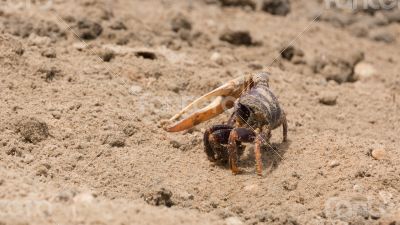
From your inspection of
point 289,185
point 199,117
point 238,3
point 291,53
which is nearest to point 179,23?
point 291,53

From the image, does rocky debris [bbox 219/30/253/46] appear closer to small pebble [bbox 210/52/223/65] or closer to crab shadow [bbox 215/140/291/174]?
small pebble [bbox 210/52/223/65]

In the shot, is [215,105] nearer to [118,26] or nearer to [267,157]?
[267,157]

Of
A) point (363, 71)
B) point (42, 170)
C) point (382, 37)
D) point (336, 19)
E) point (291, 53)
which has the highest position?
point (42, 170)

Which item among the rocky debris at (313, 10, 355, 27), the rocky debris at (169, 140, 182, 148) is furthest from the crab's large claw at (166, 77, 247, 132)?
the rocky debris at (313, 10, 355, 27)

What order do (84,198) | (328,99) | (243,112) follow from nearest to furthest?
(84,198) → (243,112) → (328,99)

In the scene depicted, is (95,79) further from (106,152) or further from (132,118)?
(106,152)

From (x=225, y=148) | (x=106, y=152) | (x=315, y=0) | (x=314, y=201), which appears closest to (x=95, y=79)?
(x=106, y=152)
